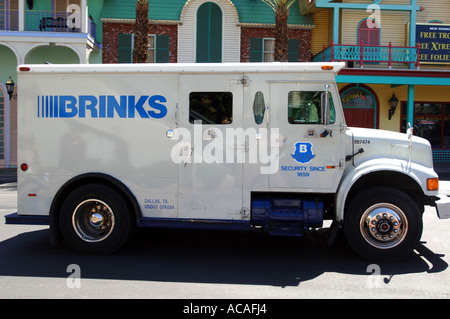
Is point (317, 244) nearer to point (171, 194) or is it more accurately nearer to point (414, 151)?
point (414, 151)

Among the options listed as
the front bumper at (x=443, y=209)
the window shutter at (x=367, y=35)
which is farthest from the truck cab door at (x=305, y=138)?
the window shutter at (x=367, y=35)

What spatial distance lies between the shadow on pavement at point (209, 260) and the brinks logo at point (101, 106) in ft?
6.26

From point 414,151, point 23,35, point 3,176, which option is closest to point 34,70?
point 414,151

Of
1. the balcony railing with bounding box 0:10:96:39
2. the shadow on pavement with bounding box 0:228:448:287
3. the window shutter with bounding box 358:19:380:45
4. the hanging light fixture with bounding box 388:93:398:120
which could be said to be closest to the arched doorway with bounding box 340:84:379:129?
the hanging light fixture with bounding box 388:93:398:120

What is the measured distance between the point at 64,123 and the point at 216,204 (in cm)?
233

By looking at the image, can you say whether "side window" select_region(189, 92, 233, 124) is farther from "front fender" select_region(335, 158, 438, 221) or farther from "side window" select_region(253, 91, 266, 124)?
"front fender" select_region(335, 158, 438, 221)

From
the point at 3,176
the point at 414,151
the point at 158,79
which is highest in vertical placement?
the point at 158,79

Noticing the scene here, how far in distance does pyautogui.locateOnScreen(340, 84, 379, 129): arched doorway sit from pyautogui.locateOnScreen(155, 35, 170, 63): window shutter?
29.6 feet

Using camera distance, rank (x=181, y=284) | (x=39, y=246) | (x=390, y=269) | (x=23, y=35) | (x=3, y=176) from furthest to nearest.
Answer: (x=23, y=35) < (x=3, y=176) < (x=39, y=246) < (x=390, y=269) < (x=181, y=284)

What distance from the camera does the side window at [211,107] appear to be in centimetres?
554

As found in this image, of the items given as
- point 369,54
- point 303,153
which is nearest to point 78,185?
point 303,153

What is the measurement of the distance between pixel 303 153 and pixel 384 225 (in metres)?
1.37

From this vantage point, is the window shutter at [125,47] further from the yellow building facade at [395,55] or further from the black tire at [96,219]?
the black tire at [96,219]

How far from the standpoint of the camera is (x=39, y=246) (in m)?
6.25
